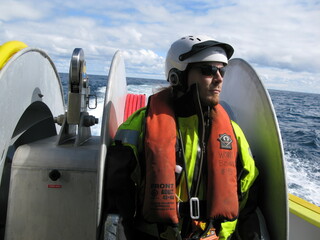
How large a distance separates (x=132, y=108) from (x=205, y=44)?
6.81ft

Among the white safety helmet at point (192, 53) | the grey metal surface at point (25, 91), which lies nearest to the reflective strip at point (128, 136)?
the white safety helmet at point (192, 53)

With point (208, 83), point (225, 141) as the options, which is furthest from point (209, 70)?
point (225, 141)

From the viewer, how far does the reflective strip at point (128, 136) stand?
185 centimetres

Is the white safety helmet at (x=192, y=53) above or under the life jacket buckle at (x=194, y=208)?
above

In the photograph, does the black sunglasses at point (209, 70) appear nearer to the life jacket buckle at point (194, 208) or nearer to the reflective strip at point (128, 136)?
the reflective strip at point (128, 136)

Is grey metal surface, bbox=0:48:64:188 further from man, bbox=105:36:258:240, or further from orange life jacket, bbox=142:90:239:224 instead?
orange life jacket, bbox=142:90:239:224

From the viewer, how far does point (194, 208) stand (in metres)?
1.79

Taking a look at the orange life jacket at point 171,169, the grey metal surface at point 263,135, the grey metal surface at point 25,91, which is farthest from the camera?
the grey metal surface at point 25,91

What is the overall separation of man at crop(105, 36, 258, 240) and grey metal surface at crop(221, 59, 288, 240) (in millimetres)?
141

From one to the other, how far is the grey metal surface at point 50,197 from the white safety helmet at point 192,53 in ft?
2.78

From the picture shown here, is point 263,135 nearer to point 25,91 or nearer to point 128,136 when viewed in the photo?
point 128,136

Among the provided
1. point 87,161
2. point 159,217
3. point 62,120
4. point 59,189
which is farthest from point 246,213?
point 62,120

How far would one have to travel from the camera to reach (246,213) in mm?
1939

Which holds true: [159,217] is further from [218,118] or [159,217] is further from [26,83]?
[26,83]
